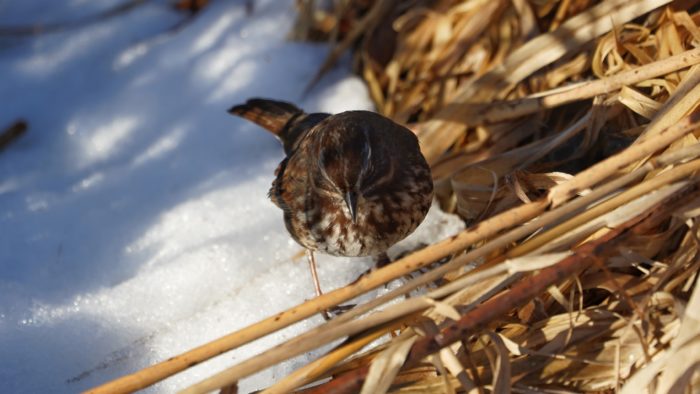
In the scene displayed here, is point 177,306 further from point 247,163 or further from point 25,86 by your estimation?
point 25,86

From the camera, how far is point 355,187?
2924mm

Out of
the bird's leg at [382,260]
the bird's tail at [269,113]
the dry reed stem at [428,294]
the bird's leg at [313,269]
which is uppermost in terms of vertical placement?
the dry reed stem at [428,294]

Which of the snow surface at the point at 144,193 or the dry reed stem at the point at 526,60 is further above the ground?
the dry reed stem at the point at 526,60

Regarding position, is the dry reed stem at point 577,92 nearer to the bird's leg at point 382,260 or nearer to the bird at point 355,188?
the bird at point 355,188

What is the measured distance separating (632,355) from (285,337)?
1.31 m

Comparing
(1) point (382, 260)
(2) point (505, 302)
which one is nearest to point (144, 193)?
(1) point (382, 260)

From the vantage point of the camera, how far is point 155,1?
5.17m

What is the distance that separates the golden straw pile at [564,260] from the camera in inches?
89.4

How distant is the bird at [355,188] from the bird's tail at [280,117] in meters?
0.38

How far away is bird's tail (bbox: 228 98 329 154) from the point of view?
153 inches

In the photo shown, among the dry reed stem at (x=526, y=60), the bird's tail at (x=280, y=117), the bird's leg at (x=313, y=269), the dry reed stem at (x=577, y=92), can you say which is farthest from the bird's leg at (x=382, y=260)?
the dry reed stem at (x=577, y=92)

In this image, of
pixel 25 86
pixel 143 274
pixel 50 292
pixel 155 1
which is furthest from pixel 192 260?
pixel 155 1

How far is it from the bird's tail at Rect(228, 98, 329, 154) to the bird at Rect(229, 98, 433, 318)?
1.25 feet

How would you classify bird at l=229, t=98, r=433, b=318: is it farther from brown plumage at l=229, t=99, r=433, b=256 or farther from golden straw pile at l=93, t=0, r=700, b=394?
golden straw pile at l=93, t=0, r=700, b=394
